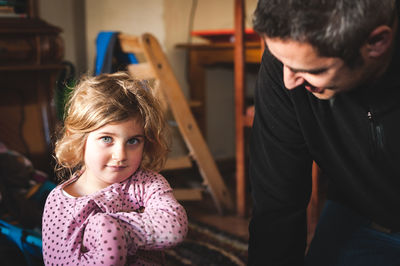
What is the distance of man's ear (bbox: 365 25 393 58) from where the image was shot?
718mm

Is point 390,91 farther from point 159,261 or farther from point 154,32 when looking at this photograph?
point 154,32

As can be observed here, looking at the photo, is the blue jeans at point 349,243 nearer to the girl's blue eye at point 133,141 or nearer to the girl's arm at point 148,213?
the girl's arm at point 148,213

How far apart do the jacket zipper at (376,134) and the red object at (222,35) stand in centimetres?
172

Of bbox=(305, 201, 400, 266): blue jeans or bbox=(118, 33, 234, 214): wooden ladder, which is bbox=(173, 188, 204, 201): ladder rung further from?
bbox=(305, 201, 400, 266): blue jeans

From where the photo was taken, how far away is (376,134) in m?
0.87


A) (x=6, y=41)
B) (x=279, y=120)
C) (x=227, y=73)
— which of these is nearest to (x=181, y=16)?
(x=227, y=73)

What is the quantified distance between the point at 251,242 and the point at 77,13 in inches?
78.9

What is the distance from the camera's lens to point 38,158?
225 cm

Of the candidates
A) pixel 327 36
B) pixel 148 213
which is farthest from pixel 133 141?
pixel 327 36

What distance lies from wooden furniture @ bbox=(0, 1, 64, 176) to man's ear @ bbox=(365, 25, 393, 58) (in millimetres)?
1640

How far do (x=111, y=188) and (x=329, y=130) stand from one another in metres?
0.47

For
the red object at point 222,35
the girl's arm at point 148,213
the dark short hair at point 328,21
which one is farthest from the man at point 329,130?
the red object at point 222,35

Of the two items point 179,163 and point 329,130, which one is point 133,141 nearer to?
point 329,130

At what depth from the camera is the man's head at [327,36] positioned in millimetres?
692
